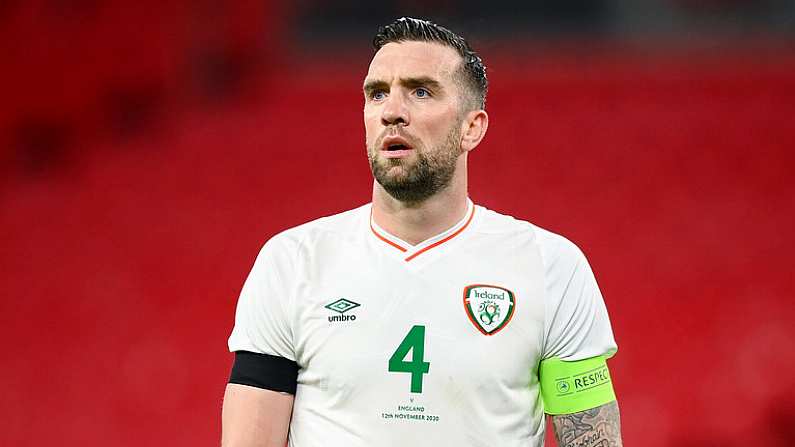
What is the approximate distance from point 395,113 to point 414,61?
0.36ft

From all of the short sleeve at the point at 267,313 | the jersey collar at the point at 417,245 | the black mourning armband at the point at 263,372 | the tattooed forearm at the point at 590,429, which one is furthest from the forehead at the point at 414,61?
the tattooed forearm at the point at 590,429

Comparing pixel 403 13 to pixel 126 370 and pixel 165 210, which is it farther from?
pixel 126 370

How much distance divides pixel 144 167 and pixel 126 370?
943mm

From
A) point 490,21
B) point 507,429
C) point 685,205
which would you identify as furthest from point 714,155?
point 507,429

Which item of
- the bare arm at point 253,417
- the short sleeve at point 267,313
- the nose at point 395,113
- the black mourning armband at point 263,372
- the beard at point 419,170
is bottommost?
the bare arm at point 253,417

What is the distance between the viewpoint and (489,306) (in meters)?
1.81

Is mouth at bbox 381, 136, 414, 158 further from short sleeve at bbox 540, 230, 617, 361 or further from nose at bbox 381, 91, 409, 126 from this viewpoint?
short sleeve at bbox 540, 230, 617, 361

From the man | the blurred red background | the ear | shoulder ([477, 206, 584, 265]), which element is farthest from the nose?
the blurred red background

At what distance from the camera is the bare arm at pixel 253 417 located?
176 cm

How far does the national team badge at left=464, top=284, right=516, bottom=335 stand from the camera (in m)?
1.80

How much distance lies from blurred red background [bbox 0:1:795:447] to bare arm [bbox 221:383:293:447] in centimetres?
269

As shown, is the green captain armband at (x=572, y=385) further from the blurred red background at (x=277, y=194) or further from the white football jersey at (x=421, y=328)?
the blurred red background at (x=277, y=194)

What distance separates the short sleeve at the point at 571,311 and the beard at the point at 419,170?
0.70ft

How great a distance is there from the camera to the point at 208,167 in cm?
495
